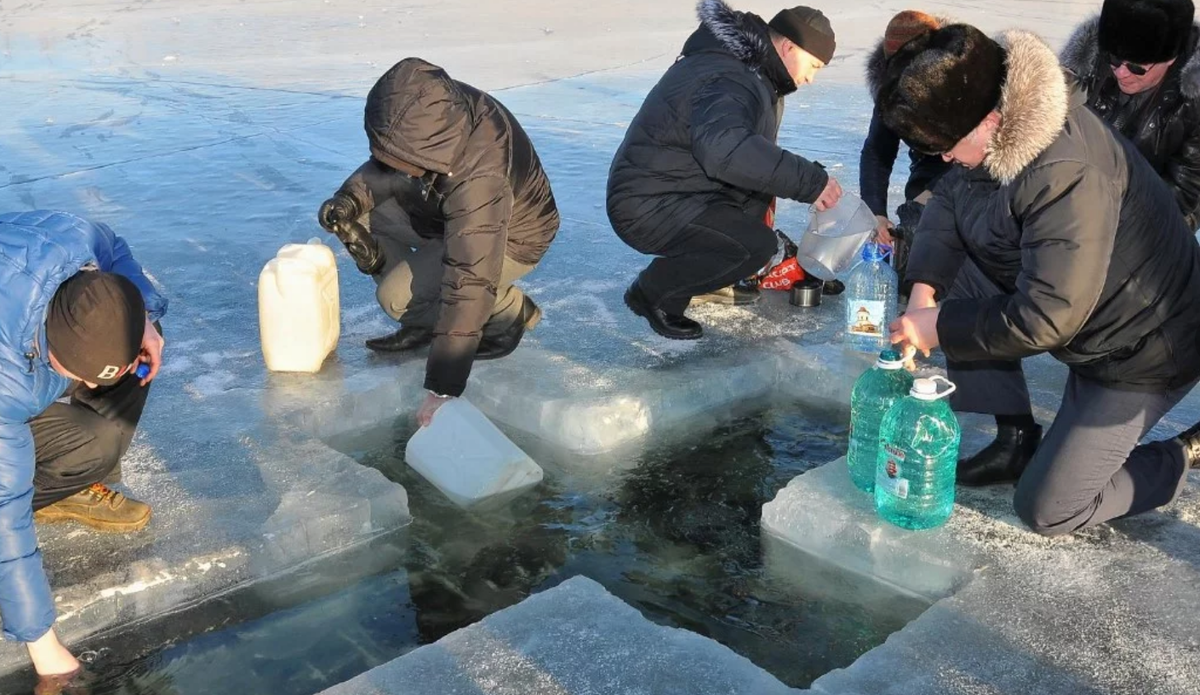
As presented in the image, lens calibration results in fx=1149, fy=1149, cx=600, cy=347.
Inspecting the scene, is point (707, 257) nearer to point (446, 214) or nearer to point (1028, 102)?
point (446, 214)

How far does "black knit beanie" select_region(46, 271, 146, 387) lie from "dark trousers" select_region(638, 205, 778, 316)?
249cm

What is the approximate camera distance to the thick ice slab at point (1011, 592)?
2.67 m

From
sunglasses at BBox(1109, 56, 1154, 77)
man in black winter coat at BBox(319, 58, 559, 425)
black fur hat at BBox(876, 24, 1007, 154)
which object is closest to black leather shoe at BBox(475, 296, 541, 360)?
man in black winter coat at BBox(319, 58, 559, 425)

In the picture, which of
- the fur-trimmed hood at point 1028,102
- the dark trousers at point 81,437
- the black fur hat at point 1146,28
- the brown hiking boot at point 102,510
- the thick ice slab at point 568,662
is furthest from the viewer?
the black fur hat at point 1146,28

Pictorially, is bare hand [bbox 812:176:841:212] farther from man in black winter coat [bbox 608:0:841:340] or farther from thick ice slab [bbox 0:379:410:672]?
thick ice slab [bbox 0:379:410:672]

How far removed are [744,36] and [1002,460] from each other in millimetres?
2007

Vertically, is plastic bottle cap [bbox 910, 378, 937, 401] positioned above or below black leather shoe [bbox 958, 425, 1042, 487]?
above

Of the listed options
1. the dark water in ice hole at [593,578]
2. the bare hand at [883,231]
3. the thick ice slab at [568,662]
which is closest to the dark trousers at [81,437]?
the dark water in ice hole at [593,578]

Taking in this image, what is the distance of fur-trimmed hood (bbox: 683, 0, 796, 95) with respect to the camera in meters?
4.60

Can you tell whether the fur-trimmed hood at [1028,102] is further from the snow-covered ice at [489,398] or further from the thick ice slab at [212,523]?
the thick ice slab at [212,523]

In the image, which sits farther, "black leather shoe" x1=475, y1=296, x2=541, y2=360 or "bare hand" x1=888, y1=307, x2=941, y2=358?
"black leather shoe" x1=475, y1=296, x2=541, y2=360

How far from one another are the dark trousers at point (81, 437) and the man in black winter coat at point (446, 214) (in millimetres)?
943

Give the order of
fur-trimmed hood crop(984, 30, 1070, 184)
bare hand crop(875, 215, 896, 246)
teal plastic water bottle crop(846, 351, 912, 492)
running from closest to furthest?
1. fur-trimmed hood crop(984, 30, 1070, 184)
2. teal plastic water bottle crop(846, 351, 912, 492)
3. bare hand crop(875, 215, 896, 246)

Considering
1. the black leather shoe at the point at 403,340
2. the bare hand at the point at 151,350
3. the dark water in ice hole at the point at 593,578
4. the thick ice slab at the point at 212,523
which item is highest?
the bare hand at the point at 151,350
